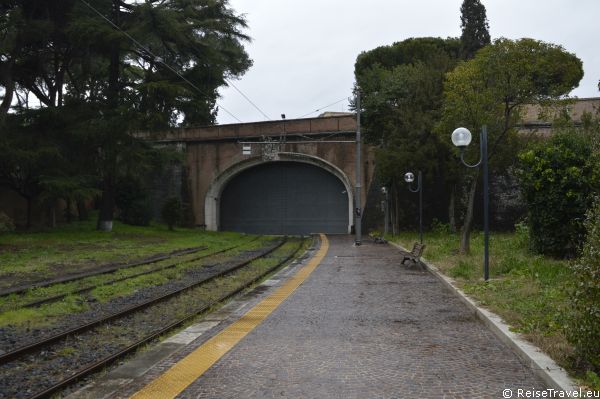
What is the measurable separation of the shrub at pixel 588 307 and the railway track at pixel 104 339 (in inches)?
167

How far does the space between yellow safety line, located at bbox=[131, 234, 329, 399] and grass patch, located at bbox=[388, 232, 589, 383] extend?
313 cm

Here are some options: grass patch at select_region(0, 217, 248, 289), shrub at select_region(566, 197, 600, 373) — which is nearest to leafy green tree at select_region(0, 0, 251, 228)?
grass patch at select_region(0, 217, 248, 289)

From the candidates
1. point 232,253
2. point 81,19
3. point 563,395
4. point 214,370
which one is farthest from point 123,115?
point 563,395

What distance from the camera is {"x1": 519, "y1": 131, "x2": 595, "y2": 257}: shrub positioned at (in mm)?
12555

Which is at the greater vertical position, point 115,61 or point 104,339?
point 115,61

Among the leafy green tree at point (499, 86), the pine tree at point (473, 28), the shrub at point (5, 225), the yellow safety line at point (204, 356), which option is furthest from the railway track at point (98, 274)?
the pine tree at point (473, 28)

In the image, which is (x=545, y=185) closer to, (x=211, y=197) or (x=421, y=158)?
(x=421, y=158)

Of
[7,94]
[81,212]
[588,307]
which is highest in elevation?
[7,94]

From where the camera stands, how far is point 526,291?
8422 mm

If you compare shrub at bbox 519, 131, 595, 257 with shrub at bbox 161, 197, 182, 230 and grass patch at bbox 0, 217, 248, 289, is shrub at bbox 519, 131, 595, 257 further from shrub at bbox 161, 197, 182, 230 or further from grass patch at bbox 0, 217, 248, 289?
shrub at bbox 161, 197, 182, 230

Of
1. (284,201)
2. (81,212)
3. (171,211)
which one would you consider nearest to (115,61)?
(171,211)

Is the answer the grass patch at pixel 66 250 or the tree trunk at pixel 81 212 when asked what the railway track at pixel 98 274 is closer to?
the grass patch at pixel 66 250

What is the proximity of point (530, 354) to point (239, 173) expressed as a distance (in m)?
34.5

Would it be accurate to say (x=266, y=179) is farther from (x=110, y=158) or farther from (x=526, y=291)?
(x=526, y=291)
